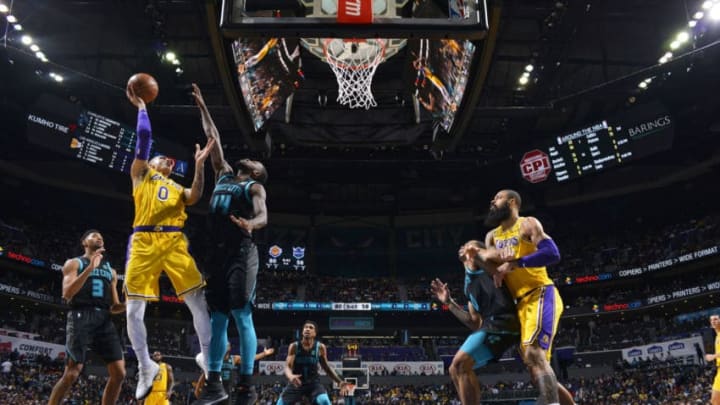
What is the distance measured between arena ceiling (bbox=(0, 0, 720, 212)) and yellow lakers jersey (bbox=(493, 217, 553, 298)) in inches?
247

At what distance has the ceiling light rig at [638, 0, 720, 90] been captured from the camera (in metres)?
17.3

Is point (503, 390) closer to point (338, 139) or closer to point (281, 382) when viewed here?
point (281, 382)

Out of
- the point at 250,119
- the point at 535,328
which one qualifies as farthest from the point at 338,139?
the point at 535,328

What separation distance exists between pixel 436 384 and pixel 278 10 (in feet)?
81.4

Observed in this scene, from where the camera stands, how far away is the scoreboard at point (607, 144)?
22.3 metres

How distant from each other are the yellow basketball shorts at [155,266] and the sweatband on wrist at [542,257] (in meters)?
2.97

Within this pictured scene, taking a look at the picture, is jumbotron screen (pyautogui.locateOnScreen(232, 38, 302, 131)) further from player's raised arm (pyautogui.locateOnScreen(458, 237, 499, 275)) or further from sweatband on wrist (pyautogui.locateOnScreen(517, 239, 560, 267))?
sweatband on wrist (pyautogui.locateOnScreen(517, 239, 560, 267))

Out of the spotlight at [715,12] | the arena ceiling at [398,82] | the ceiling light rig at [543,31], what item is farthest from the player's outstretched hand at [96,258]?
the spotlight at [715,12]

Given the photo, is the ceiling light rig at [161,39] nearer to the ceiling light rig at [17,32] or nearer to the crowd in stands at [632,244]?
the ceiling light rig at [17,32]

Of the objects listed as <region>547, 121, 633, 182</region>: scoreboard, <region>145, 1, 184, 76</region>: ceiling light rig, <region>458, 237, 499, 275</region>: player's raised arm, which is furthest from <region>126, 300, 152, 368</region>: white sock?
<region>547, 121, 633, 182</region>: scoreboard

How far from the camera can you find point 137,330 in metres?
5.19

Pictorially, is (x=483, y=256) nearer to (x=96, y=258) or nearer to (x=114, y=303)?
(x=96, y=258)

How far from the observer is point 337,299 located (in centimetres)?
3466

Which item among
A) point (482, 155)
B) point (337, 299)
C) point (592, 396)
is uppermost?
point (482, 155)
